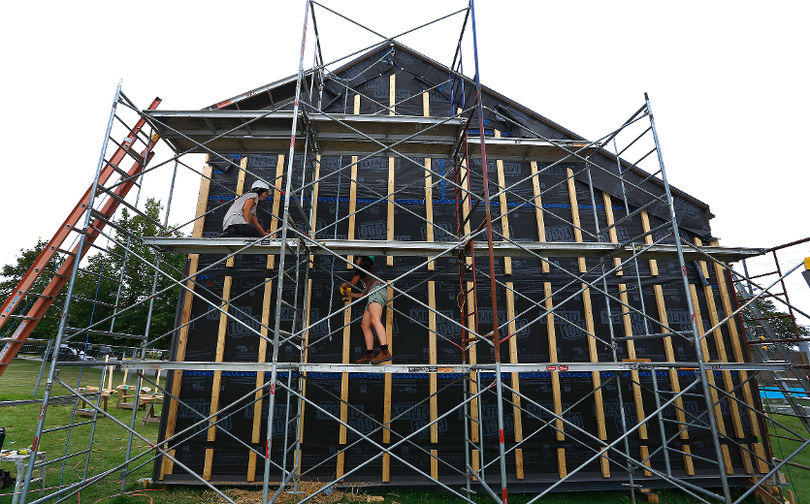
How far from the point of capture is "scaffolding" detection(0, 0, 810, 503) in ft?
17.7

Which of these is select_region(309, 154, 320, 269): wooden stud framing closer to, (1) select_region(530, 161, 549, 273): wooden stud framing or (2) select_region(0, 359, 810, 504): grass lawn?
(2) select_region(0, 359, 810, 504): grass lawn

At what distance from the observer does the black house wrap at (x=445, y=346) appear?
→ 6.16 metres

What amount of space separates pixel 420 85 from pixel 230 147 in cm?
440

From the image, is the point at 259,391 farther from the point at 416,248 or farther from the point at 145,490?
the point at 416,248

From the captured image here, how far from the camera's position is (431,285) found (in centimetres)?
683

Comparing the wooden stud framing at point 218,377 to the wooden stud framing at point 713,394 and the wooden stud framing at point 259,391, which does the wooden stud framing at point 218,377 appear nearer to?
the wooden stud framing at point 259,391

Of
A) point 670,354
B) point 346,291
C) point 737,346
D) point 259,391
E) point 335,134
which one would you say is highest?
point 335,134

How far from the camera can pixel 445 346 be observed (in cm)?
668

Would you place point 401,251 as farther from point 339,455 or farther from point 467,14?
point 467,14

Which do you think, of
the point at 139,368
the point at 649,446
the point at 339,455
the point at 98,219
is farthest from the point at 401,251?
the point at 649,446

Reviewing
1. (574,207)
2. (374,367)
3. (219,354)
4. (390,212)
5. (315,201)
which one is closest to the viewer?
(374,367)

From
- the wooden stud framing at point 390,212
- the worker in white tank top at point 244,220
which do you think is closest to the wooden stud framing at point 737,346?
the wooden stud framing at point 390,212

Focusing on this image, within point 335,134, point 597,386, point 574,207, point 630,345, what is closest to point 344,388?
point 335,134

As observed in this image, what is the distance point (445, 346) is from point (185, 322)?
4606 millimetres
